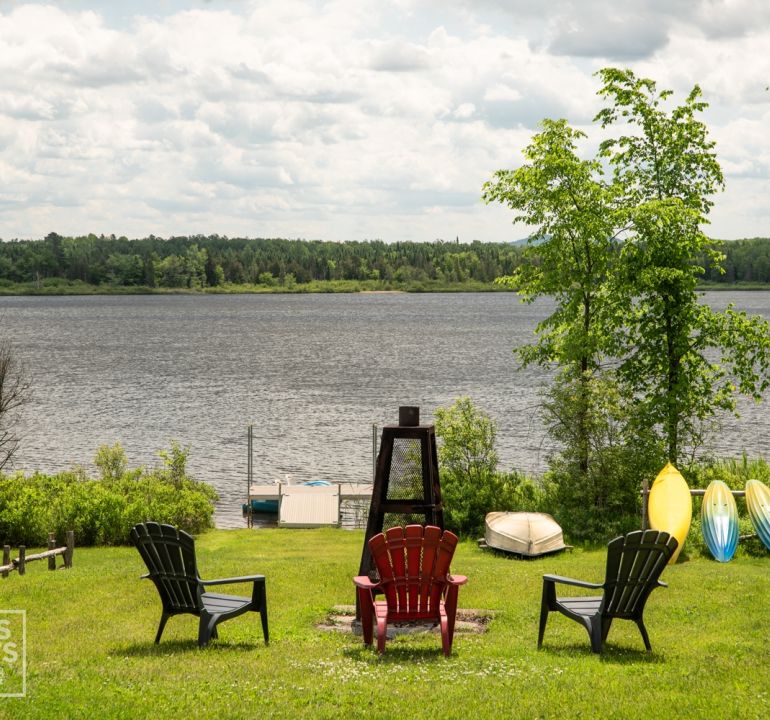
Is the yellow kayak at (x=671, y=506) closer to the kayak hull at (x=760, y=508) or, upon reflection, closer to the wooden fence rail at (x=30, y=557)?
the kayak hull at (x=760, y=508)

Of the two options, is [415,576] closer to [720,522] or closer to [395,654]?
[395,654]

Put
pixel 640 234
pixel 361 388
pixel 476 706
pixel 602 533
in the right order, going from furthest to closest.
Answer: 1. pixel 361 388
2. pixel 640 234
3. pixel 602 533
4. pixel 476 706

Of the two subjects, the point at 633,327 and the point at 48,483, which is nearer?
the point at 633,327

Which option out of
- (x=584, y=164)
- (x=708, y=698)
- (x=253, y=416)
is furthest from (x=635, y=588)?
(x=253, y=416)

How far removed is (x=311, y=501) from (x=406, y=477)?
18112 millimetres

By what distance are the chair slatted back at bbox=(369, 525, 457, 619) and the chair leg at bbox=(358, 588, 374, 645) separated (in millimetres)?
359

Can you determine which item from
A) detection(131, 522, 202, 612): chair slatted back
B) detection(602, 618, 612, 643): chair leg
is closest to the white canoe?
detection(602, 618, 612, 643): chair leg

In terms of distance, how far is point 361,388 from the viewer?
60.4 meters

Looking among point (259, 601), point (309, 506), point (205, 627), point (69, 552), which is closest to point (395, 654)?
point (259, 601)

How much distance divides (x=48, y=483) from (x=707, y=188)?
1633 cm

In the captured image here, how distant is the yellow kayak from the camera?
50.1ft

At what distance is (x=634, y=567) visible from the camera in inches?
323

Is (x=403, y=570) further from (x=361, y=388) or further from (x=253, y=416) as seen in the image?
(x=361, y=388)

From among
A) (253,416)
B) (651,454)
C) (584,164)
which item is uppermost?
(584,164)
